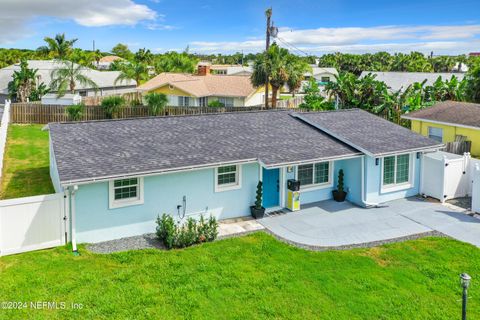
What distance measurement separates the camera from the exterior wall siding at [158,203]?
1276 cm

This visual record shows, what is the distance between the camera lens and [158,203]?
45.6ft

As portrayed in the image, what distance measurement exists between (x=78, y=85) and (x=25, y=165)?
26.6 m

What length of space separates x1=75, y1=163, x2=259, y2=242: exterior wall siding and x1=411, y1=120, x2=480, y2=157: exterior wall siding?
15000 millimetres

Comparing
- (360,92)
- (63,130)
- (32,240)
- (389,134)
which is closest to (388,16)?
(360,92)

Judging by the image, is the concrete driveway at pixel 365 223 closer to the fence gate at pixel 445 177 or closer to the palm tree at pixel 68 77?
the fence gate at pixel 445 177

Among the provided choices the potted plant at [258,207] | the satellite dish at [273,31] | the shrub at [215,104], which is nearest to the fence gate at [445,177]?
the potted plant at [258,207]

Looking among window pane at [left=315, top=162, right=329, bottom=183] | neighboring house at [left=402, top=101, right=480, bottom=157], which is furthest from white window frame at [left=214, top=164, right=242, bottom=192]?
neighboring house at [left=402, top=101, right=480, bottom=157]

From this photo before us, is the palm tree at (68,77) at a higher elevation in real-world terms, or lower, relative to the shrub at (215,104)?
higher

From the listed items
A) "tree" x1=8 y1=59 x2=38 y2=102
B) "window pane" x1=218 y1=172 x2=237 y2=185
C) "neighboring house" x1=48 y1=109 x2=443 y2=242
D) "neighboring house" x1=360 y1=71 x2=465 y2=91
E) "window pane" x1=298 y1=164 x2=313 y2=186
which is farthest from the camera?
"neighboring house" x1=360 y1=71 x2=465 y2=91

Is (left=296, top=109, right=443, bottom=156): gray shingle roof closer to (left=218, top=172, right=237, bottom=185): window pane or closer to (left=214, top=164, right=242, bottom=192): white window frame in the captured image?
(left=214, top=164, right=242, bottom=192): white window frame

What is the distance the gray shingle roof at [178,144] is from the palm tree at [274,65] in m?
15.7

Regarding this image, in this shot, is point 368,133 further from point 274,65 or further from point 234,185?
point 274,65

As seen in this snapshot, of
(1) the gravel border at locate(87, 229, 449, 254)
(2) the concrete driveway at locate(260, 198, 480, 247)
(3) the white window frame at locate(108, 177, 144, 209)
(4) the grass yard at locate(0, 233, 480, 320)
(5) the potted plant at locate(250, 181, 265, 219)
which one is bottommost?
(4) the grass yard at locate(0, 233, 480, 320)

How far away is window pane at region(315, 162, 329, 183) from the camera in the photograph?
683 inches
